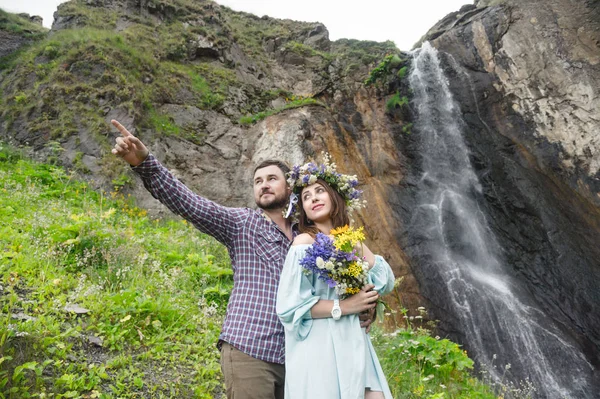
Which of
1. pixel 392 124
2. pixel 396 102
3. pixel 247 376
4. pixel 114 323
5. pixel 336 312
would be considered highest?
pixel 396 102

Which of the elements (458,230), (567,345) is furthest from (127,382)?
(458,230)

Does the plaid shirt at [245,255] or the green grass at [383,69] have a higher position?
the green grass at [383,69]

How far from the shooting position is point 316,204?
8.86 feet

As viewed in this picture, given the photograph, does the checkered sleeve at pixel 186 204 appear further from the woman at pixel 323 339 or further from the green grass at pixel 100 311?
the green grass at pixel 100 311

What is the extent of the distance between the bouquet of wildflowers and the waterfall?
5.53m

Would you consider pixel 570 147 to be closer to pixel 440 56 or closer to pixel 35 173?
pixel 440 56

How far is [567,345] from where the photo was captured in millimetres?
9500

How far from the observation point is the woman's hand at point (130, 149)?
2471mm

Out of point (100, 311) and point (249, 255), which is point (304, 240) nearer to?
point (249, 255)

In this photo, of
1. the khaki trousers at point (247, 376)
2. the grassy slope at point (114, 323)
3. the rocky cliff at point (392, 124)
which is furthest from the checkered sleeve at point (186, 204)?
the rocky cliff at point (392, 124)

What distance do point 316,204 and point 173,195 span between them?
3.05ft

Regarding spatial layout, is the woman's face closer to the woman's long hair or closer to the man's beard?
the woman's long hair

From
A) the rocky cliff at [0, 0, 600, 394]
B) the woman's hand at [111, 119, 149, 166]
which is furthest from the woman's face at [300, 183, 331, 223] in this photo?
the rocky cliff at [0, 0, 600, 394]

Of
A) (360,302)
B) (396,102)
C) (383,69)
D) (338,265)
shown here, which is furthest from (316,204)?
(383,69)
